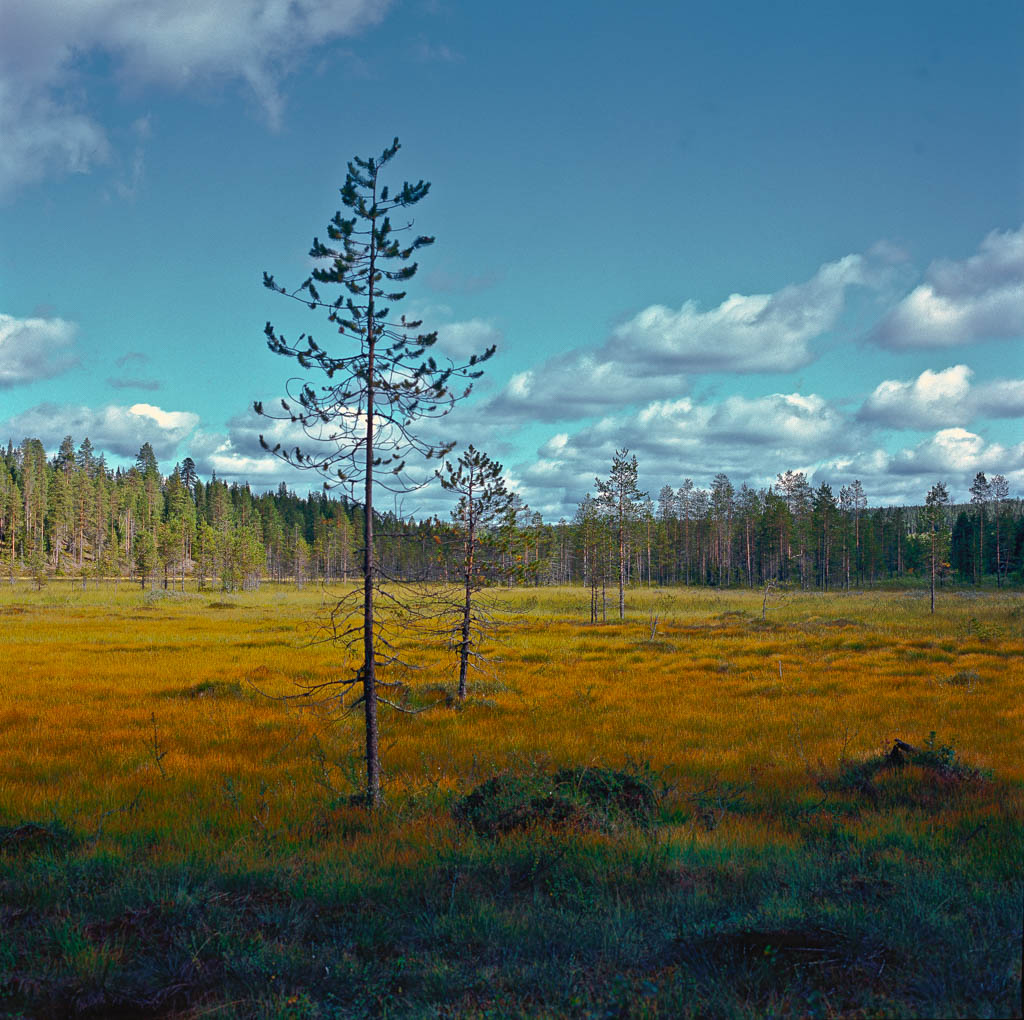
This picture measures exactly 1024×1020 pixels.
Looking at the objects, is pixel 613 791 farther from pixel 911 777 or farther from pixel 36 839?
pixel 36 839

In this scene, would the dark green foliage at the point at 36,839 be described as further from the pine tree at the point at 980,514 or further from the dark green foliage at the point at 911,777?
the pine tree at the point at 980,514

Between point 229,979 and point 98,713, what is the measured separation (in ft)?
46.2

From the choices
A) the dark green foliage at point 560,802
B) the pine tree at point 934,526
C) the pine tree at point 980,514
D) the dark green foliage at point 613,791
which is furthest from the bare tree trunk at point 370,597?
the pine tree at point 980,514

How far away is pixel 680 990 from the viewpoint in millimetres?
3844

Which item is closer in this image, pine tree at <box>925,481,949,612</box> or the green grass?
the green grass

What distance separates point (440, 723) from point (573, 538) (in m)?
76.7

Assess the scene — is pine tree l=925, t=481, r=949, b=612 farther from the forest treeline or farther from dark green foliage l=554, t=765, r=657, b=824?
dark green foliage l=554, t=765, r=657, b=824

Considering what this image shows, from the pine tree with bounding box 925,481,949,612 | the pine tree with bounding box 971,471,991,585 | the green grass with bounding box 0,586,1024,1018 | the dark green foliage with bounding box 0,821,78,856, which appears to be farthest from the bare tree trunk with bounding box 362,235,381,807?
the pine tree with bounding box 971,471,991,585

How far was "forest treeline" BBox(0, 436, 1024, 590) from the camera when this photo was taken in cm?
8681

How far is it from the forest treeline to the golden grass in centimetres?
4489

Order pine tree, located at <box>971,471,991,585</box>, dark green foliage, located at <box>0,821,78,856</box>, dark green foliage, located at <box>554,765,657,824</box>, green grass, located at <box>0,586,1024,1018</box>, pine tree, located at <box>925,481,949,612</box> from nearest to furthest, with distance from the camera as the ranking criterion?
green grass, located at <box>0,586,1024,1018</box>
dark green foliage, located at <box>0,821,78,856</box>
dark green foliage, located at <box>554,765,657,824</box>
pine tree, located at <box>925,481,949,612</box>
pine tree, located at <box>971,471,991,585</box>

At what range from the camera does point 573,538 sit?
9088 cm

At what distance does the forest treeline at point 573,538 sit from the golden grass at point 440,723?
44886mm

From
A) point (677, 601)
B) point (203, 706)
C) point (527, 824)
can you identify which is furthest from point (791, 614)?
point (527, 824)
